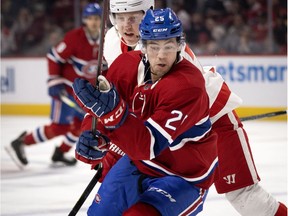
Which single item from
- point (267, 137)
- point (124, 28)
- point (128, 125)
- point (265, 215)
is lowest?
point (267, 137)

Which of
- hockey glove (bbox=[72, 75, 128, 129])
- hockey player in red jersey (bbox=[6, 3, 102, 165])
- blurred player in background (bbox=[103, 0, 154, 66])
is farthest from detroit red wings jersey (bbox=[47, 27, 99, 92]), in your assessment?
hockey glove (bbox=[72, 75, 128, 129])

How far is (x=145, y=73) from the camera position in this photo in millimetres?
2918

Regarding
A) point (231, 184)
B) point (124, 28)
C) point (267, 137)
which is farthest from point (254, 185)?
point (267, 137)

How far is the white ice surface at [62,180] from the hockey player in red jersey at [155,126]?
156 cm

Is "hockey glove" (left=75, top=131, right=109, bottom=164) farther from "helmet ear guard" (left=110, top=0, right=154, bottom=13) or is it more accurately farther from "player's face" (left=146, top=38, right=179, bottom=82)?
"helmet ear guard" (left=110, top=0, right=154, bottom=13)

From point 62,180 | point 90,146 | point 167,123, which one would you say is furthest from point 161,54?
point 62,180

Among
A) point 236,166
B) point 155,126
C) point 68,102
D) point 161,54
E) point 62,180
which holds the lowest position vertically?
point 62,180

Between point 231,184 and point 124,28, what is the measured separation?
2.62 feet

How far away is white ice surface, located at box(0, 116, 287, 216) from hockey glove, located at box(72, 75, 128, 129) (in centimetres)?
192

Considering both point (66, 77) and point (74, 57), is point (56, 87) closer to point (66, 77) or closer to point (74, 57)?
point (66, 77)

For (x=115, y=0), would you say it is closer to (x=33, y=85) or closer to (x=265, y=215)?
(x=265, y=215)

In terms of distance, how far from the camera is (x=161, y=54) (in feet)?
9.14

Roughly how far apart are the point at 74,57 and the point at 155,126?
412 cm

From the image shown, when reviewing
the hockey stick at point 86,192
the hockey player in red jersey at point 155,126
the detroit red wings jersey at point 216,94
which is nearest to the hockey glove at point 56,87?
the detroit red wings jersey at point 216,94
